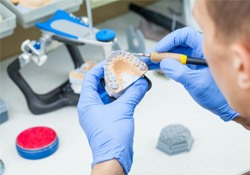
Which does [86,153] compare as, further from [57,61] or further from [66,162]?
[57,61]

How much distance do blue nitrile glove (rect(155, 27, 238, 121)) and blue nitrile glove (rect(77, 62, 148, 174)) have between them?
87 millimetres

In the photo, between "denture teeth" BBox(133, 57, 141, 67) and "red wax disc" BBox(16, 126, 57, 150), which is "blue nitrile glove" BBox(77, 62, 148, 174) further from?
"red wax disc" BBox(16, 126, 57, 150)

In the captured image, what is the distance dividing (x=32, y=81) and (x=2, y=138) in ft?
0.89

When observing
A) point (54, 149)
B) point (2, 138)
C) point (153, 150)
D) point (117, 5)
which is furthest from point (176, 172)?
point (117, 5)

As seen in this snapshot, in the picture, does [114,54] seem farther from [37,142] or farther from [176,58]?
[37,142]

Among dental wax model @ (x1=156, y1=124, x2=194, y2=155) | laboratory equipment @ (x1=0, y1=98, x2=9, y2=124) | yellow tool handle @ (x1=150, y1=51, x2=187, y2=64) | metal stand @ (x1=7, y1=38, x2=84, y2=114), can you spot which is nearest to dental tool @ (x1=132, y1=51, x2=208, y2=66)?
yellow tool handle @ (x1=150, y1=51, x2=187, y2=64)

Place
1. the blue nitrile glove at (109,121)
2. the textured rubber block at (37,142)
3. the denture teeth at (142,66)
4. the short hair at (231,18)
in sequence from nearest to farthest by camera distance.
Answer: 1. the short hair at (231,18)
2. the blue nitrile glove at (109,121)
3. the denture teeth at (142,66)
4. the textured rubber block at (37,142)

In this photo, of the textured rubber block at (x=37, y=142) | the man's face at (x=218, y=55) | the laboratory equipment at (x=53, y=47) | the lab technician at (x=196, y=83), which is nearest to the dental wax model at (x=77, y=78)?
the laboratory equipment at (x=53, y=47)

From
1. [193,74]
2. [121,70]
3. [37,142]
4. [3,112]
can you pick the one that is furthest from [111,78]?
[3,112]

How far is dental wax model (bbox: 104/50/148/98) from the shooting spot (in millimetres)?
990

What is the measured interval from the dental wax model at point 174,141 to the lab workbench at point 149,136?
0.01 m

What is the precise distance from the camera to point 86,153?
3.75 ft

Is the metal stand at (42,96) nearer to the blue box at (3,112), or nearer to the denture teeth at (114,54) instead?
the blue box at (3,112)

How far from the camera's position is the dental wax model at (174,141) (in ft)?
3.69
